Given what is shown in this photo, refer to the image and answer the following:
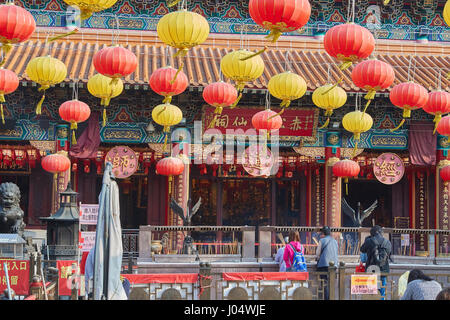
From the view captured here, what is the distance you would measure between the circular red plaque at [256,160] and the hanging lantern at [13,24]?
336 inches

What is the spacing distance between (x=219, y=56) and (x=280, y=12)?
30.6 ft

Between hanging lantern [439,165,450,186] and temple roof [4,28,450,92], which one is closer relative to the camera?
temple roof [4,28,450,92]

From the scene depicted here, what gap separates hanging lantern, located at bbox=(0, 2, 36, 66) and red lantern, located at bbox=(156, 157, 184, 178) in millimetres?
7261

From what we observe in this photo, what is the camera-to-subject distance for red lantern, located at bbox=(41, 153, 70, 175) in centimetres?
1520

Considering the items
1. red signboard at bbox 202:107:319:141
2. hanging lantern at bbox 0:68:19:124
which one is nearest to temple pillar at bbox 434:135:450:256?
red signboard at bbox 202:107:319:141

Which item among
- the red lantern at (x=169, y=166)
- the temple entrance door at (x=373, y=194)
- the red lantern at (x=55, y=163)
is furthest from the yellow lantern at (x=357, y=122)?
the red lantern at (x=55, y=163)

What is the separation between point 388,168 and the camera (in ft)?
56.1

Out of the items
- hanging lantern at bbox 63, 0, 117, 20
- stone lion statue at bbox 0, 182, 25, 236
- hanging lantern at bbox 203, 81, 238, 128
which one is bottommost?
stone lion statue at bbox 0, 182, 25, 236

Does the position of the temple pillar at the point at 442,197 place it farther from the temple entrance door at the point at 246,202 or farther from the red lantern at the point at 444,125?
the temple entrance door at the point at 246,202

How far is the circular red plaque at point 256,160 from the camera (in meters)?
16.5

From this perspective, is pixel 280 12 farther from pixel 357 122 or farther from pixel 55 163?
pixel 55 163

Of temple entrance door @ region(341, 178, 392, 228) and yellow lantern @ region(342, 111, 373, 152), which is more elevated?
yellow lantern @ region(342, 111, 373, 152)

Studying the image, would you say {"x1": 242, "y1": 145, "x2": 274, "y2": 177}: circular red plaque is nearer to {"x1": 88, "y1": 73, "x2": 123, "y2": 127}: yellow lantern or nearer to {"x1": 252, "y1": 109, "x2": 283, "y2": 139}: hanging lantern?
{"x1": 252, "y1": 109, "x2": 283, "y2": 139}: hanging lantern
